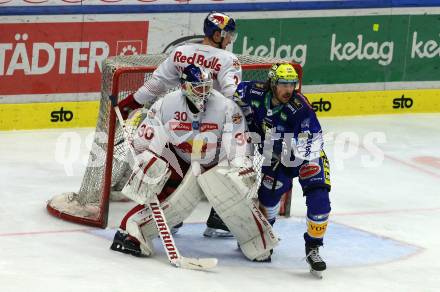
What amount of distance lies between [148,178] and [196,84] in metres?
0.66

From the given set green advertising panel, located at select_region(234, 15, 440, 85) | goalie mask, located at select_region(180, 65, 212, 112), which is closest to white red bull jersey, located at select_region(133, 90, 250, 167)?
goalie mask, located at select_region(180, 65, 212, 112)

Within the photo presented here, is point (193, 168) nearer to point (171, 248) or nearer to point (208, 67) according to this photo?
point (171, 248)

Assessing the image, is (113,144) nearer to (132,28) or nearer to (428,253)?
(428,253)

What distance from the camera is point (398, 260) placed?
824 centimetres

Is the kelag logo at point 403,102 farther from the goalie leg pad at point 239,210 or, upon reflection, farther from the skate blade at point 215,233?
the goalie leg pad at point 239,210

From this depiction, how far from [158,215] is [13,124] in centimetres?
375

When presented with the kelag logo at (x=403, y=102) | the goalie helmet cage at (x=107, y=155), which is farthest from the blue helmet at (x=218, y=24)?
the kelag logo at (x=403, y=102)

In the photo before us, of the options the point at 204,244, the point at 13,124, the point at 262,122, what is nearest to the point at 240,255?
the point at 204,244

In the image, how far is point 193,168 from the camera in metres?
7.89

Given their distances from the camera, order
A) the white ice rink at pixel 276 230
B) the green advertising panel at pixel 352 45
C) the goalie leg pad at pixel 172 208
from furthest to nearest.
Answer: the green advertising panel at pixel 352 45
the goalie leg pad at pixel 172 208
the white ice rink at pixel 276 230

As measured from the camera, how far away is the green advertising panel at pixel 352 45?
40.2ft

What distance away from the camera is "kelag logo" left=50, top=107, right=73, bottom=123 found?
11.4 m

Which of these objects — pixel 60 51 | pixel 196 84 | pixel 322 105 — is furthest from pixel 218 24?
pixel 322 105

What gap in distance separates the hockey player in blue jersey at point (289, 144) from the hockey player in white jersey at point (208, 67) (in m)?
0.48
